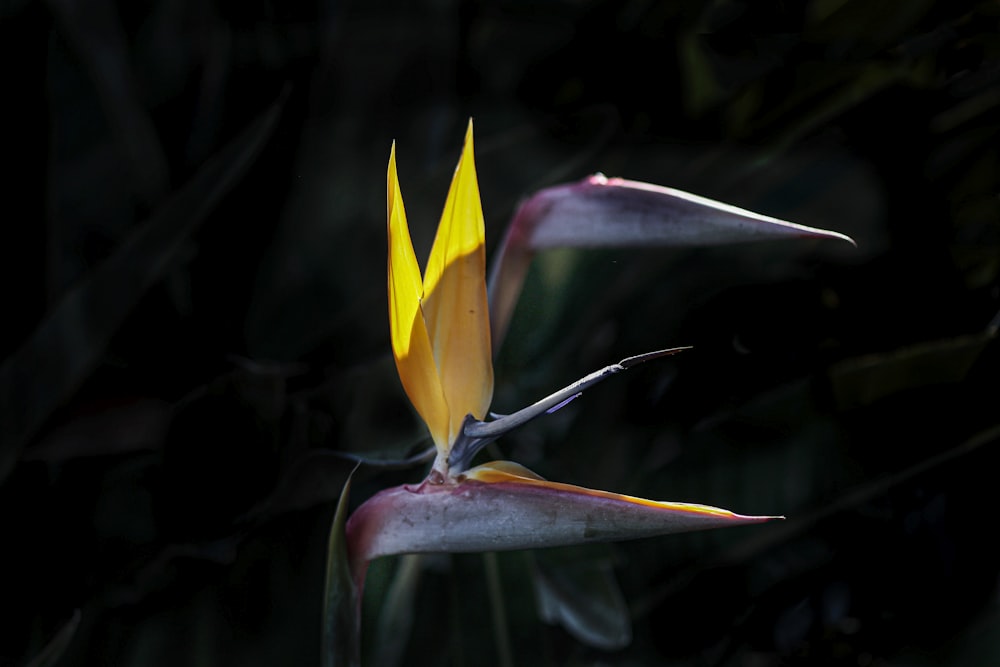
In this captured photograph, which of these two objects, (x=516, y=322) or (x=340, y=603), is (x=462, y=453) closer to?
(x=340, y=603)

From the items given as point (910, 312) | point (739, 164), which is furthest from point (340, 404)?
point (910, 312)

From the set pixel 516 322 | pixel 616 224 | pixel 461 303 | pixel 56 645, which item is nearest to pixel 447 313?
pixel 461 303

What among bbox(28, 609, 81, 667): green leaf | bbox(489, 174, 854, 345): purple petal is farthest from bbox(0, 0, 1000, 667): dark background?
bbox(489, 174, 854, 345): purple petal

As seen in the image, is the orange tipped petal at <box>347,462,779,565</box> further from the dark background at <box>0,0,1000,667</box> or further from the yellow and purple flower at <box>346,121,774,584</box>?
the dark background at <box>0,0,1000,667</box>

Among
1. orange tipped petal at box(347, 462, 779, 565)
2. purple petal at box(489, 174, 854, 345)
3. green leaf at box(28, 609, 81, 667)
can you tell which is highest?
purple petal at box(489, 174, 854, 345)

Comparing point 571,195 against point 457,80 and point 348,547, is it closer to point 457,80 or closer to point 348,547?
point 348,547

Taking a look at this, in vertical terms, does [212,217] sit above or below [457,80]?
below
